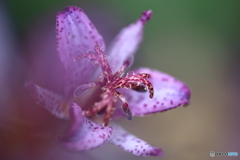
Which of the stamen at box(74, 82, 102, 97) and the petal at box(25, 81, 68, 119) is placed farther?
the stamen at box(74, 82, 102, 97)

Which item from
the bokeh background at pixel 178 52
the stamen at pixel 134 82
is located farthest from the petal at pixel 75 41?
the bokeh background at pixel 178 52

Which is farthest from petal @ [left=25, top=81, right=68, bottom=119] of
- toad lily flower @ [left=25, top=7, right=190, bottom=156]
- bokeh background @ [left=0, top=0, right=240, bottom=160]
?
bokeh background @ [left=0, top=0, right=240, bottom=160]

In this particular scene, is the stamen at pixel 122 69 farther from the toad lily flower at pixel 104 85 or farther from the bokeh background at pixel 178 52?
the bokeh background at pixel 178 52

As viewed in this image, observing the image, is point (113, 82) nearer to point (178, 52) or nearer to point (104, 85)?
point (104, 85)

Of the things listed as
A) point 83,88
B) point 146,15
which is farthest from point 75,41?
point 146,15

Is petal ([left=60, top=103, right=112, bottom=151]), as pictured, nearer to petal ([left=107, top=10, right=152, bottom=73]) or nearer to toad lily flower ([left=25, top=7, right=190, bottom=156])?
toad lily flower ([left=25, top=7, right=190, bottom=156])
